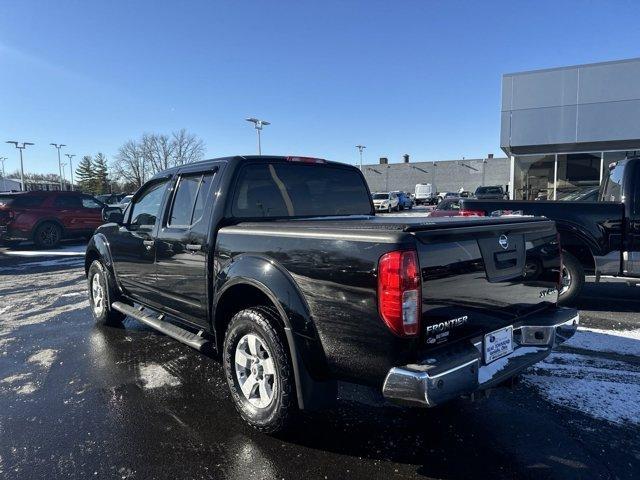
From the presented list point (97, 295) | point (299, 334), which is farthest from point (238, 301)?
point (97, 295)

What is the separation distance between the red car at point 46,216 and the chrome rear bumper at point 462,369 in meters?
13.4

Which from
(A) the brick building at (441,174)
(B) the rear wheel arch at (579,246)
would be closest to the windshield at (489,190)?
(B) the rear wheel arch at (579,246)

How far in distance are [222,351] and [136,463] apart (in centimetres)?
99

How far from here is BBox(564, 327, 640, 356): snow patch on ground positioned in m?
4.57

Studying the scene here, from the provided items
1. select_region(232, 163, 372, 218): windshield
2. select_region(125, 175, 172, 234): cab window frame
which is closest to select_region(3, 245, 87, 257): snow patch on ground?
select_region(125, 175, 172, 234): cab window frame

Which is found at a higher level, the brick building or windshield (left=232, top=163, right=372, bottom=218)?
the brick building

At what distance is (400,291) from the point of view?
2.28 metres

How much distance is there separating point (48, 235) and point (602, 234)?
48.9 feet

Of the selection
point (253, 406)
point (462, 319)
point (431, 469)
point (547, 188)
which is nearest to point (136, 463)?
point (253, 406)

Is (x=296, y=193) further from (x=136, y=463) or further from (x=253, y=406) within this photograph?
(x=136, y=463)

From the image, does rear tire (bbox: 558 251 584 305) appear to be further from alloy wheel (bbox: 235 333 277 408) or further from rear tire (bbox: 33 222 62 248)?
rear tire (bbox: 33 222 62 248)

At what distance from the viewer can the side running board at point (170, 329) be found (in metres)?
3.71

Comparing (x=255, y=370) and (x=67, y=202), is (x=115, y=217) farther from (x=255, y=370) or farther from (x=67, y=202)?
(x=67, y=202)

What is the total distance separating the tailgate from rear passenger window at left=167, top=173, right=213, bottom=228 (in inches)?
83.7
